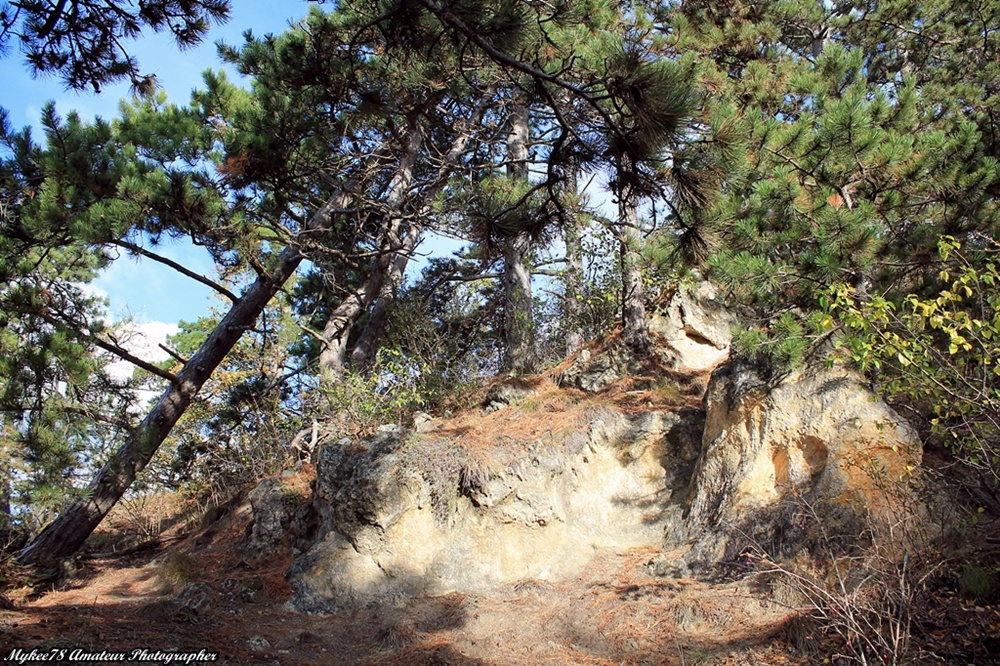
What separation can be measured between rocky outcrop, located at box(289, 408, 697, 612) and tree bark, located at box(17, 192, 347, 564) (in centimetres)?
178

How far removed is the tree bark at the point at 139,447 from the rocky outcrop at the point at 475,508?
1.78m

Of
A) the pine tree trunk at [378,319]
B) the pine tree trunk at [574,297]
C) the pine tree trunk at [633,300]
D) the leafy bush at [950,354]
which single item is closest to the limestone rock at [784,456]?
the leafy bush at [950,354]

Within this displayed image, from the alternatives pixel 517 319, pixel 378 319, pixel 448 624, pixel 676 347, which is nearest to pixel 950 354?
pixel 448 624

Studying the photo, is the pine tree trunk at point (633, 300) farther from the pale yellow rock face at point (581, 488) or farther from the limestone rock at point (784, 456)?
the limestone rock at point (784, 456)

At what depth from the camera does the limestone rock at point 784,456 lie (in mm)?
5414

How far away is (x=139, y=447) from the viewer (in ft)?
23.3

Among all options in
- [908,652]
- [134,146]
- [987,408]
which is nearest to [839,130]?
[987,408]

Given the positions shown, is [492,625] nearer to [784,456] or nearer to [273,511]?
[784,456]

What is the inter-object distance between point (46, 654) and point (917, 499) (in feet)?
19.5

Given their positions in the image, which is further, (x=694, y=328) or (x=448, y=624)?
(x=694, y=328)

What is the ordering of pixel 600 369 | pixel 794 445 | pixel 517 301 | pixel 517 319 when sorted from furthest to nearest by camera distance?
1. pixel 517 301
2. pixel 517 319
3. pixel 600 369
4. pixel 794 445

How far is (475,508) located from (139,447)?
3.80 m

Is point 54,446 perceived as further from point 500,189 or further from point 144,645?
point 500,189

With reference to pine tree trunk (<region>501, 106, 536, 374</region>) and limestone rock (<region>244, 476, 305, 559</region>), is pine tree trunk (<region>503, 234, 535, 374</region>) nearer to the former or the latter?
pine tree trunk (<region>501, 106, 536, 374</region>)
